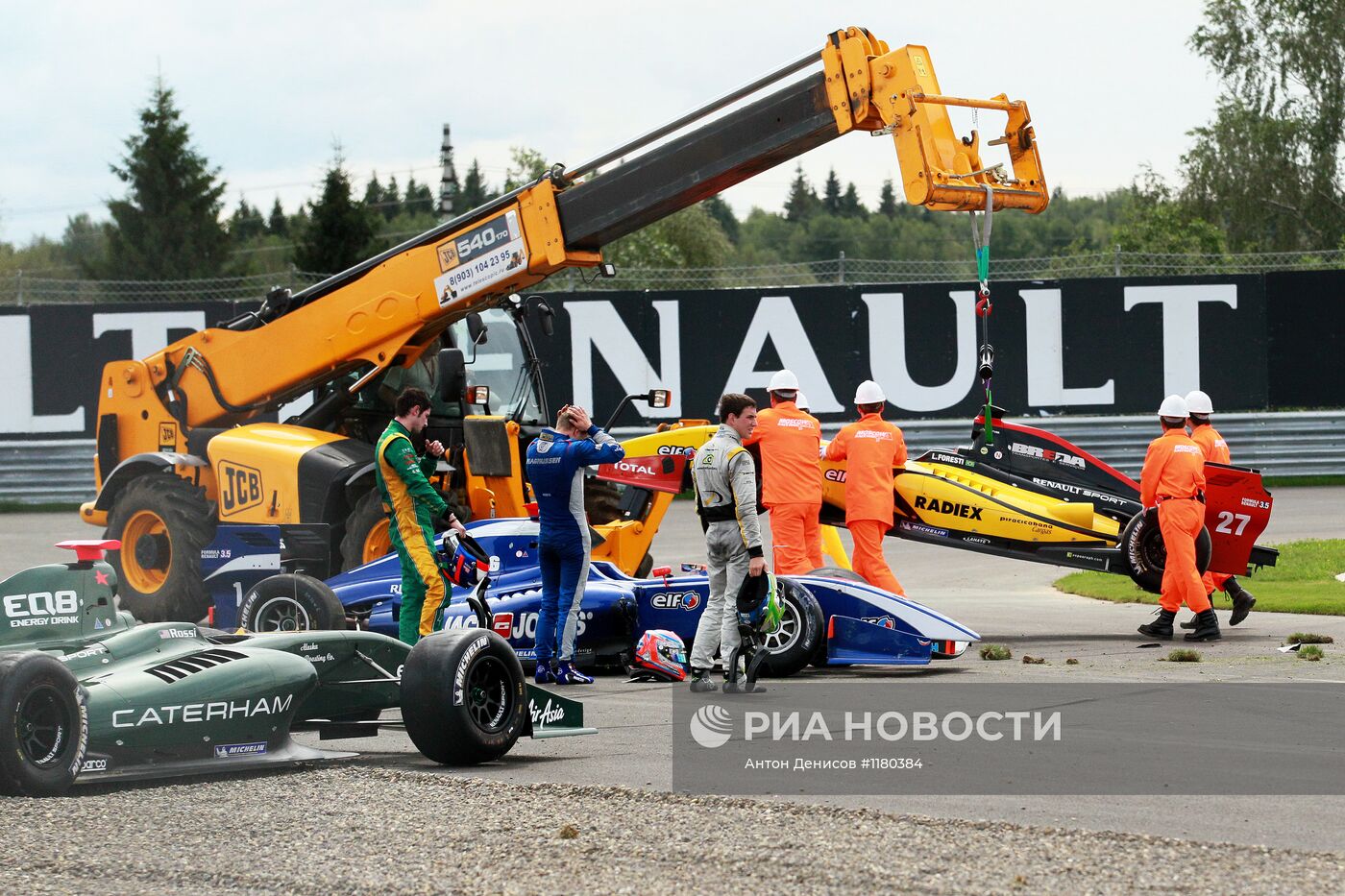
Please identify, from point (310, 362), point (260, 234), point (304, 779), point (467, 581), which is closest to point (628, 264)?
point (310, 362)

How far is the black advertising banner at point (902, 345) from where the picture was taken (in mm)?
24156

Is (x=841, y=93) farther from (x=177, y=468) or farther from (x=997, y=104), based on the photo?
(x=177, y=468)

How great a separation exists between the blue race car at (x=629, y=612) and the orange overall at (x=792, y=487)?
1.33m

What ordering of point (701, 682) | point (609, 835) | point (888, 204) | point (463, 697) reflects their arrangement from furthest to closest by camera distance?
point (888, 204), point (701, 682), point (463, 697), point (609, 835)

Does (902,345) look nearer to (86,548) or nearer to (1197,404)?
(1197,404)

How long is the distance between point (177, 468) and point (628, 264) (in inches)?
1105

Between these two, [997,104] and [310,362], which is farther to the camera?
[310,362]

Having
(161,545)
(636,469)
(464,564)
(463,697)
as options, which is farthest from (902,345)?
(463,697)

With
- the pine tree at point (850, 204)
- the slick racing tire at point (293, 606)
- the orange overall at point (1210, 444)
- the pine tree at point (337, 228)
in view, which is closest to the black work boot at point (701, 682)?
the slick racing tire at point (293, 606)

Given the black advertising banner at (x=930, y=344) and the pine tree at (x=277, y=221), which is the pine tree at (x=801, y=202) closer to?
the pine tree at (x=277, y=221)

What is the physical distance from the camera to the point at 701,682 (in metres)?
10.0

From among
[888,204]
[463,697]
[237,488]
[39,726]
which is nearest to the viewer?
[39,726]

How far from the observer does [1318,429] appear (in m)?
24.4

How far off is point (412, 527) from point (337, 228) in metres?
32.2
